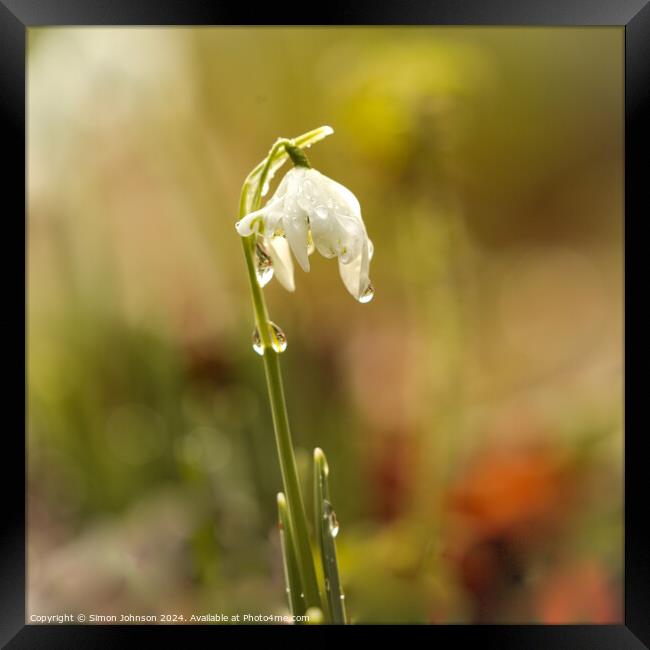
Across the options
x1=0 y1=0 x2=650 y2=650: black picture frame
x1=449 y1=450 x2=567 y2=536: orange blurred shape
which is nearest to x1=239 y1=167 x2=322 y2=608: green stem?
x1=0 y1=0 x2=650 y2=650: black picture frame

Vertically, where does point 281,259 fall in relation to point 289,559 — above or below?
above

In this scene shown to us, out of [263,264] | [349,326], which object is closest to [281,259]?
[263,264]

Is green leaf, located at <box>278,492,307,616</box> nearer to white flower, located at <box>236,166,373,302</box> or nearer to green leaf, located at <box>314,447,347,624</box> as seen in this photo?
green leaf, located at <box>314,447,347,624</box>

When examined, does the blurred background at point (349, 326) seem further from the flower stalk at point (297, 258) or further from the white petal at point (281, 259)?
the white petal at point (281, 259)

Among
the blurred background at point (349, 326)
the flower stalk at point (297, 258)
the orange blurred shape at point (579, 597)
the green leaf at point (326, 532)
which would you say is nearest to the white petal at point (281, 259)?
the flower stalk at point (297, 258)

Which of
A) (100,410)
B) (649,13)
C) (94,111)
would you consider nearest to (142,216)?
(94,111)

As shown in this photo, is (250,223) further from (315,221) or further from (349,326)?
(349,326)
